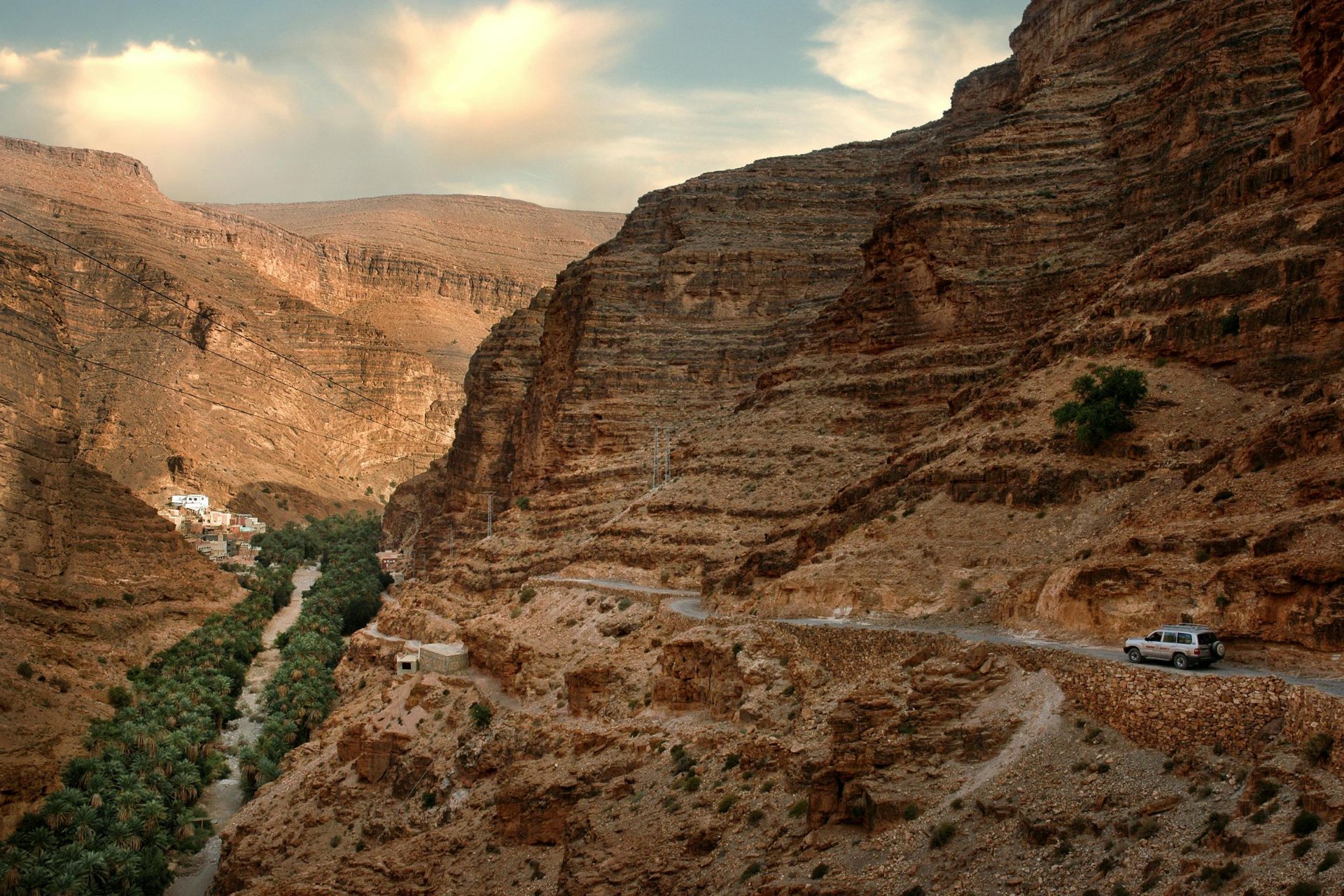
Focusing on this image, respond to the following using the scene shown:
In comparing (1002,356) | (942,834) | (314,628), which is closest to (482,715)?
(1002,356)

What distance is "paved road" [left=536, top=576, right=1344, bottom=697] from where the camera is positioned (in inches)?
644

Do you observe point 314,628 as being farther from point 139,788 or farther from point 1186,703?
point 1186,703

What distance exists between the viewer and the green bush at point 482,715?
36.3 m

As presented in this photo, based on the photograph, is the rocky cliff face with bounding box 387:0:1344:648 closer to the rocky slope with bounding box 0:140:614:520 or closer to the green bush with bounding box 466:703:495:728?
the green bush with bounding box 466:703:495:728

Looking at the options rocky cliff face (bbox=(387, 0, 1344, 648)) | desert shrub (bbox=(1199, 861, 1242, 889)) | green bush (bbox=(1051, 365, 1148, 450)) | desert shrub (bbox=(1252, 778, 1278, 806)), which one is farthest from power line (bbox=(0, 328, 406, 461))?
desert shrub (bbox=(1199, 861, 1242, 889))

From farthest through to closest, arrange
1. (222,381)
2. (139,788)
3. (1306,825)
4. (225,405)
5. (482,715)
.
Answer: (222,381), (225,405), (139,788), (482,715), (1306,825)

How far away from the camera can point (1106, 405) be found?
2797cm

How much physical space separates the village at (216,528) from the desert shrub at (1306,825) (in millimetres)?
91443

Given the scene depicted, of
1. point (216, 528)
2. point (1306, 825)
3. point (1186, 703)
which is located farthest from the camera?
point (216, 528)

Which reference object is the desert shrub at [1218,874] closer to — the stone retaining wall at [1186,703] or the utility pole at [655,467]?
the stone retaining wall at [1186,703]

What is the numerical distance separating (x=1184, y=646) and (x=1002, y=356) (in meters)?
25.1

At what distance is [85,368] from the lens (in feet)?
437

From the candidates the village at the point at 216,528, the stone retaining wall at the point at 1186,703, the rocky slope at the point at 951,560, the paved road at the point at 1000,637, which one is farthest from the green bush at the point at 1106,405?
the village at the point at 216,528

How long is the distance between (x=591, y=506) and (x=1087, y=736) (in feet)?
130
